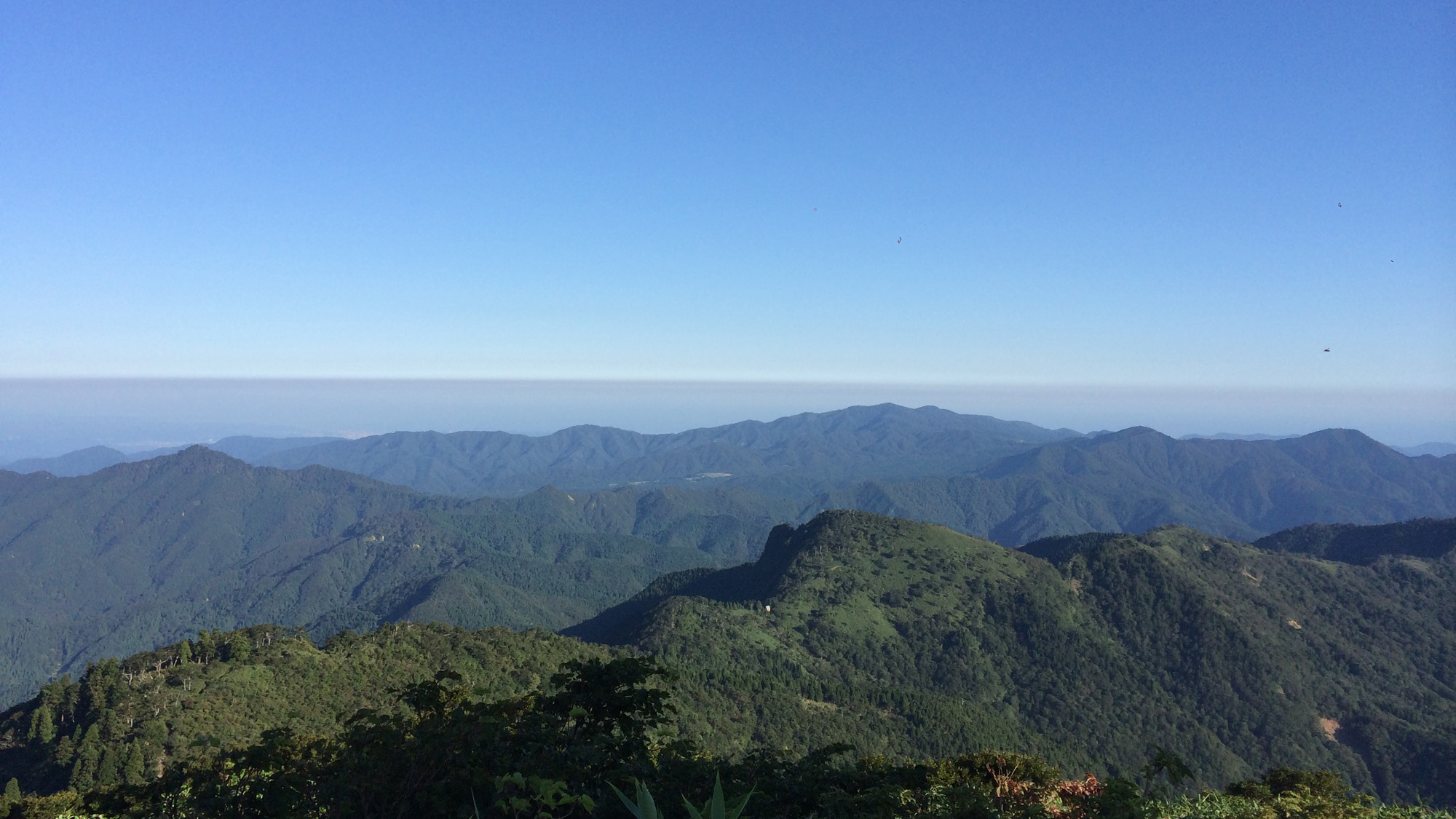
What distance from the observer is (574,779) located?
1377cm

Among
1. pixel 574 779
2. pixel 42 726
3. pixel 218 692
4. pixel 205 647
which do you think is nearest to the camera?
pixel 574 779

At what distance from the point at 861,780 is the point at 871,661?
14211 cm

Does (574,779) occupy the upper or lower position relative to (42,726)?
upper

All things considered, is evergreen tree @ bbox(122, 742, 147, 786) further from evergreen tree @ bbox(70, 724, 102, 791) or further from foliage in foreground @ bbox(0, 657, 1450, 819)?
foliage in foreground @ bbox(0, 657, 1450, 819)

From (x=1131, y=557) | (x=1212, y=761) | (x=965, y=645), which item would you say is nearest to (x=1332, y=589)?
(x=1131, y=557)

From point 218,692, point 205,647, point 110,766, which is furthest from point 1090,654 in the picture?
point 110,766

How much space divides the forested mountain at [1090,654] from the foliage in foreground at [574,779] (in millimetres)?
77011

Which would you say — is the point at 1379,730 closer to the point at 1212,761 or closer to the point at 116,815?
the point at 1212,761

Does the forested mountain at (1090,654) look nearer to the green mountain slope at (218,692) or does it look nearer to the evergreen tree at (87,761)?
the green mountain slope at (218,692)

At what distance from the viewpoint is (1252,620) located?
162 meters

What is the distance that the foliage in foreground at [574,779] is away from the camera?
1282 centimetres

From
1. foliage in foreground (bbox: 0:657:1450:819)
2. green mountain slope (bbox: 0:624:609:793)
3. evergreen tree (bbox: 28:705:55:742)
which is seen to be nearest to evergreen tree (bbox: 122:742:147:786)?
green mountain slope (bbox: 0:624:609:793)

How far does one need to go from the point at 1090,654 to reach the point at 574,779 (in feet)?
566

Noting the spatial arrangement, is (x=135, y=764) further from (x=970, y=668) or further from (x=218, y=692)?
(x=970, y=668)
